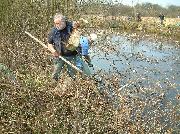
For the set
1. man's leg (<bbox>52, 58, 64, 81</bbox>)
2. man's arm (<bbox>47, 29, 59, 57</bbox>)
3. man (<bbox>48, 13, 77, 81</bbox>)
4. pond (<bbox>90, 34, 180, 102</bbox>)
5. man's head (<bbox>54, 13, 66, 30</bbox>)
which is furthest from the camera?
pond (<bbox>90, 34, 180, 102</bbox>)

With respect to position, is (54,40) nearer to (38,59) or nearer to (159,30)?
(38,59)

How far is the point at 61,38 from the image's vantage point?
29.0 ft

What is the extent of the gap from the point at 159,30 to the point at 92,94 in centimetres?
2595

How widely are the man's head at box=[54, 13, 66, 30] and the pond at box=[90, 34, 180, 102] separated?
386cm

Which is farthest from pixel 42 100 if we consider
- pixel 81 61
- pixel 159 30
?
pixel 159 30

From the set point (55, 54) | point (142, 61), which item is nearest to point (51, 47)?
point (55, 54)

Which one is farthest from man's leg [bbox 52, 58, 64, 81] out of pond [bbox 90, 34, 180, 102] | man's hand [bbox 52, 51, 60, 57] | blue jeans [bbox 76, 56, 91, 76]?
pond [bbox 90, 34, 180, 102]

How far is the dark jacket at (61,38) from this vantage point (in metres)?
8.79

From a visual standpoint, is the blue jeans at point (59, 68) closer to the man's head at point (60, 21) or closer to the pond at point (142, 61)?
the man's head at point (60, 21)

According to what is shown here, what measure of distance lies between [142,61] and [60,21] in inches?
411

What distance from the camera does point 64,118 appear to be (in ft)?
21.5

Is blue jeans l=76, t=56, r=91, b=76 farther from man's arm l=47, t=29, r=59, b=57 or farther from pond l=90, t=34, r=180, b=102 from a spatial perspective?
pond l=90, t=34, r=180, b=102

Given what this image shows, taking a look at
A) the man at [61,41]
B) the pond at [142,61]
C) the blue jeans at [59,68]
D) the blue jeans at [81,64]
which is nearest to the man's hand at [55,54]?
the man at [61,41]

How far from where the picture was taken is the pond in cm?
1426
